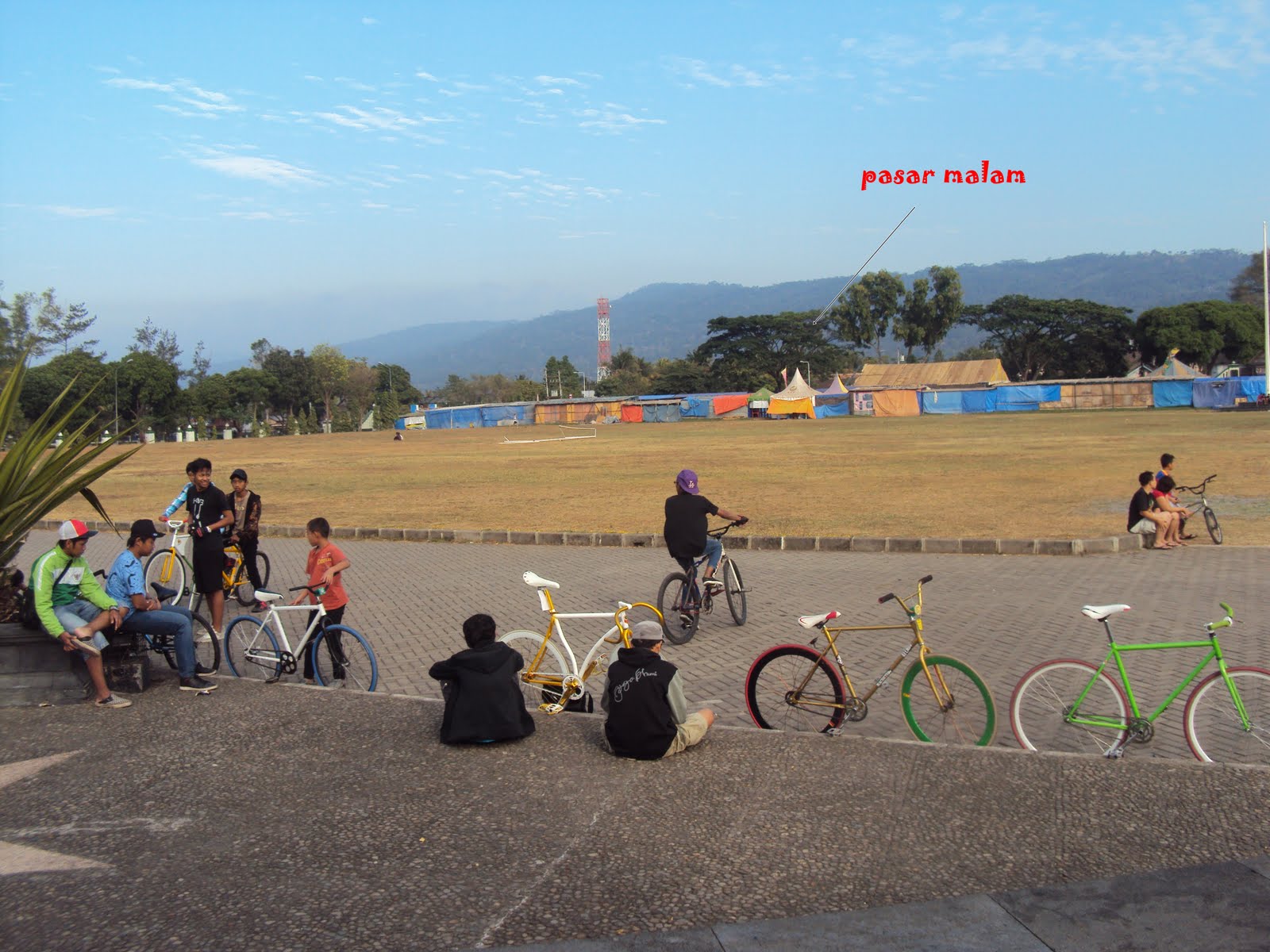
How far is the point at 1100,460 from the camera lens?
2780 cm

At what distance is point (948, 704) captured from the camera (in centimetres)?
604

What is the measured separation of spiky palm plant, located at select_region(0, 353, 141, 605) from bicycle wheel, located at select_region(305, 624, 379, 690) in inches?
69.3

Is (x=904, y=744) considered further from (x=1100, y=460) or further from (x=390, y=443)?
(x=390, y=443)

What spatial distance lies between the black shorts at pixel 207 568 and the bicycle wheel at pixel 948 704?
6.83 meters

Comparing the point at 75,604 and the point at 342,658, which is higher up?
the point at 75,604

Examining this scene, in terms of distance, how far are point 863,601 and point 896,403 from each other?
70.1 metres

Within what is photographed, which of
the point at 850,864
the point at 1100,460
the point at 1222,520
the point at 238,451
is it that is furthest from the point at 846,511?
the point at 238,451

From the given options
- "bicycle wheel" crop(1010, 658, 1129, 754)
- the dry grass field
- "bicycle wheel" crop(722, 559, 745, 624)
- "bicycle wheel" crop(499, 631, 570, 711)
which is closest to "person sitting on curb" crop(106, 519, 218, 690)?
"bicycle wheel" crop(499, 631, 570, 711)

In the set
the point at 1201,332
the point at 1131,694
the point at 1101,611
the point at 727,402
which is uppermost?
the point at 1201,332

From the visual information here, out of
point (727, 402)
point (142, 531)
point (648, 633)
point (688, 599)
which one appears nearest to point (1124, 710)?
point (648, 633)

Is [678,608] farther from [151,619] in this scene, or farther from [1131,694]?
[151,619]

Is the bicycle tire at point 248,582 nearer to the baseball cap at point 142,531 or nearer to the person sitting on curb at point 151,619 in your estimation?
the baseball cap at point 142,531

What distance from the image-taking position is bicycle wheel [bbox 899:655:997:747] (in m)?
5.95

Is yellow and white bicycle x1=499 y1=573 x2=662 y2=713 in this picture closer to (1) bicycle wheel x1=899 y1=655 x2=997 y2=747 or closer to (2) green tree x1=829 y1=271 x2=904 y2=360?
(1) bicycle wheel x1=899 y1=655 x2=997 y2=747
